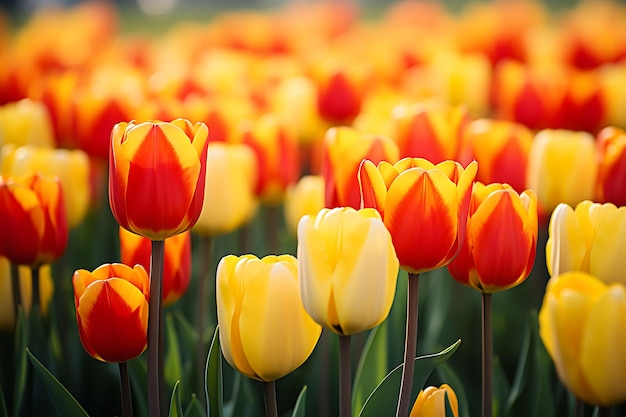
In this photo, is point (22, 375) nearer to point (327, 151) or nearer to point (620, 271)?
point (327, 151)

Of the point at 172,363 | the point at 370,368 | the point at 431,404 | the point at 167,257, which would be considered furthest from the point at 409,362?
the point at 172,363

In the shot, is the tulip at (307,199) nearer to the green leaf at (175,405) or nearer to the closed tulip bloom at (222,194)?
the closed tulip bloom at (222,194)

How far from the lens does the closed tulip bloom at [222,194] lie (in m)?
1.69

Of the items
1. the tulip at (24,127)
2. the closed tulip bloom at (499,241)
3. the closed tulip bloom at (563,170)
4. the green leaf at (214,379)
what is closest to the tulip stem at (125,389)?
the green leaf at (214,379)

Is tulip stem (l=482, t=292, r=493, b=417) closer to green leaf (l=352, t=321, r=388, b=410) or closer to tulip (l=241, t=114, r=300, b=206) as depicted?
green leaf (l=352, t=321, r=388, b=410)

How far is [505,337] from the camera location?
2.09 m

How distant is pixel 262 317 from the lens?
1067 millimetres

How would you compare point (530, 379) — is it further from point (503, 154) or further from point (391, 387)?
point (503, 154)

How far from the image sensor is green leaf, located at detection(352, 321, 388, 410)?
1.39 meters

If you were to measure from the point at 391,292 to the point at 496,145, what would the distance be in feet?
2.72

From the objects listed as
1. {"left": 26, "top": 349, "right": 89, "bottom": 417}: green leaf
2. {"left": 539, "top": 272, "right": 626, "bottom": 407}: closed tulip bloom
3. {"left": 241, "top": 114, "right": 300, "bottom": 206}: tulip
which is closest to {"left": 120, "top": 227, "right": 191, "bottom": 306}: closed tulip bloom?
{"left": 26, "top": 349, "right": 89, "bottom": 417}: green leaf

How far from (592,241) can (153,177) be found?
2.26ft

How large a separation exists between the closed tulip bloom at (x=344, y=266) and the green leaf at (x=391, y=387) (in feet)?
0.58

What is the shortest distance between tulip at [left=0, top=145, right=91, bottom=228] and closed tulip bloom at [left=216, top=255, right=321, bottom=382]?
838 mm
